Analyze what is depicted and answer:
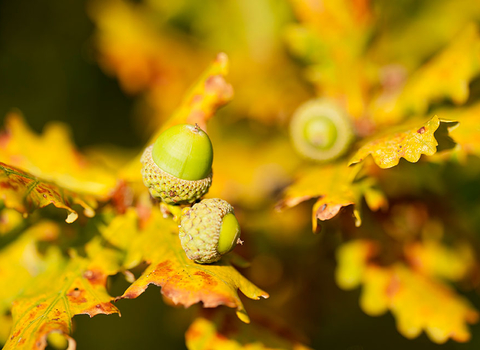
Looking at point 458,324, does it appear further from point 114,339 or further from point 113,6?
point 113,6

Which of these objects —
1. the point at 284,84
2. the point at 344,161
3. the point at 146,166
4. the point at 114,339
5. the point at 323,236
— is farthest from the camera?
the point at 114,339

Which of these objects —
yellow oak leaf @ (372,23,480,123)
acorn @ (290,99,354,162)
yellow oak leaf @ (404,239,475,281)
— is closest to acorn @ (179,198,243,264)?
acorn @ (290,99,354,162)

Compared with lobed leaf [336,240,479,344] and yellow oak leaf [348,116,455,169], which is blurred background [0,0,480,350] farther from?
yellow oak leaf [348,116,455,169]

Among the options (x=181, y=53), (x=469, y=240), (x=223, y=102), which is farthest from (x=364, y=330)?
(x=181, y=53)

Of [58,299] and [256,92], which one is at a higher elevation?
[256,92]

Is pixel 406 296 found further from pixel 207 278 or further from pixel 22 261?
pixel 22 261

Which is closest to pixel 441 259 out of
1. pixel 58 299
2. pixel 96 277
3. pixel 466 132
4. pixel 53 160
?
pixel 466 132
